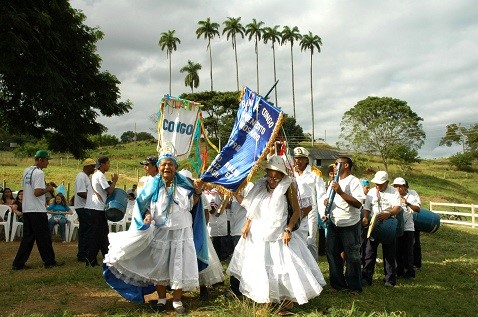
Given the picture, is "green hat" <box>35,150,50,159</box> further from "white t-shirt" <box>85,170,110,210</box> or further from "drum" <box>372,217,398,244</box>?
"drum" <box>372,217,398,244</box>

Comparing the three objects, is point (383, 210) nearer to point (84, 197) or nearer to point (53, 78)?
point (84, 197)

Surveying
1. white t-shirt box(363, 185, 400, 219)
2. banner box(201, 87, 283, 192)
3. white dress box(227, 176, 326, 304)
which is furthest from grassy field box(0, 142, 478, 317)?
banner box(201, 87, 283, 192)

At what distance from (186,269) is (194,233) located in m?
0.53

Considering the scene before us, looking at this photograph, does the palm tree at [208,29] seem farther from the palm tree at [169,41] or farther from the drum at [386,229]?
the drum at [386,229]

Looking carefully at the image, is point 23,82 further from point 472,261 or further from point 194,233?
point 472,261

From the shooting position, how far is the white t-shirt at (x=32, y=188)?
732cm

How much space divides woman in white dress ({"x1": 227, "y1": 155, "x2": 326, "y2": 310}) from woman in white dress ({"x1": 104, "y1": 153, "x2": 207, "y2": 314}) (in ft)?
1.99

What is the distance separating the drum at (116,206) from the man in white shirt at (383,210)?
3652mm

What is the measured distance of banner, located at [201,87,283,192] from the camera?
516cm

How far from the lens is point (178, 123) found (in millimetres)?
6492

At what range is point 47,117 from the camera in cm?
1298

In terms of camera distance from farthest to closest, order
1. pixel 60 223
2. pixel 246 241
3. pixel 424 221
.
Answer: pixel 60 223, pixel 424 221, pixel 246 241

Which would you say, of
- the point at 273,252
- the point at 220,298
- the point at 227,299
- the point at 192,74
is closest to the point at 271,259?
the point at 273,252

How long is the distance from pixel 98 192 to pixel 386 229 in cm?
472
